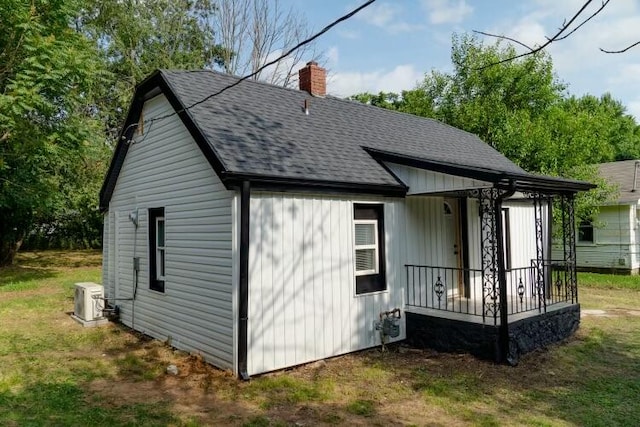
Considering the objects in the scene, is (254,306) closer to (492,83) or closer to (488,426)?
(488,426)

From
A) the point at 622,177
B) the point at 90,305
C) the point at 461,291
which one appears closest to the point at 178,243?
the point at 90,305

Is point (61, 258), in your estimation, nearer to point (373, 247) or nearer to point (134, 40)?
point (134, 40)

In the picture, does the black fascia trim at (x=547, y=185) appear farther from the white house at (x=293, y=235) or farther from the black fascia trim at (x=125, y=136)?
the black fascia trim at (x=125, y=136)

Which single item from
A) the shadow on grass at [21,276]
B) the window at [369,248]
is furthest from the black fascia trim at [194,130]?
the shadow on grass at [21,276]

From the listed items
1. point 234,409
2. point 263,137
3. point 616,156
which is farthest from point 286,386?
point 616,156

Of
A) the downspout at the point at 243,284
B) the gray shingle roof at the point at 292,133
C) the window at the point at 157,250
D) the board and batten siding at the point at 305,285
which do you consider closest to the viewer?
the downspout at the point at 243,284

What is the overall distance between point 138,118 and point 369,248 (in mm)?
5441

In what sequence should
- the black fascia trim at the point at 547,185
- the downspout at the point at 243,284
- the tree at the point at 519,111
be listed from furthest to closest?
the tree at the point at 519,111, the black fascia trim at the point at 547,185, the downspout at the point at 243,284

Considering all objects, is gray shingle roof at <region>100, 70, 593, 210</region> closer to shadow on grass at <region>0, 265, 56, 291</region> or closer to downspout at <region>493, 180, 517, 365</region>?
downspout at <region>493, 180, 517, 365</region>

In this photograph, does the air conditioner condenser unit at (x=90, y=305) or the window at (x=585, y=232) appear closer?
the air conditioner condenser unit at (x=90, y=305)

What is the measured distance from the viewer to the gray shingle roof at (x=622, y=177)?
1800 centimetres

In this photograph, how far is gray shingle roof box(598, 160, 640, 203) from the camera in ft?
59.1

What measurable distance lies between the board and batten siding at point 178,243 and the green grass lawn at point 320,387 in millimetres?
468

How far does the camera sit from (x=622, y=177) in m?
20.4
